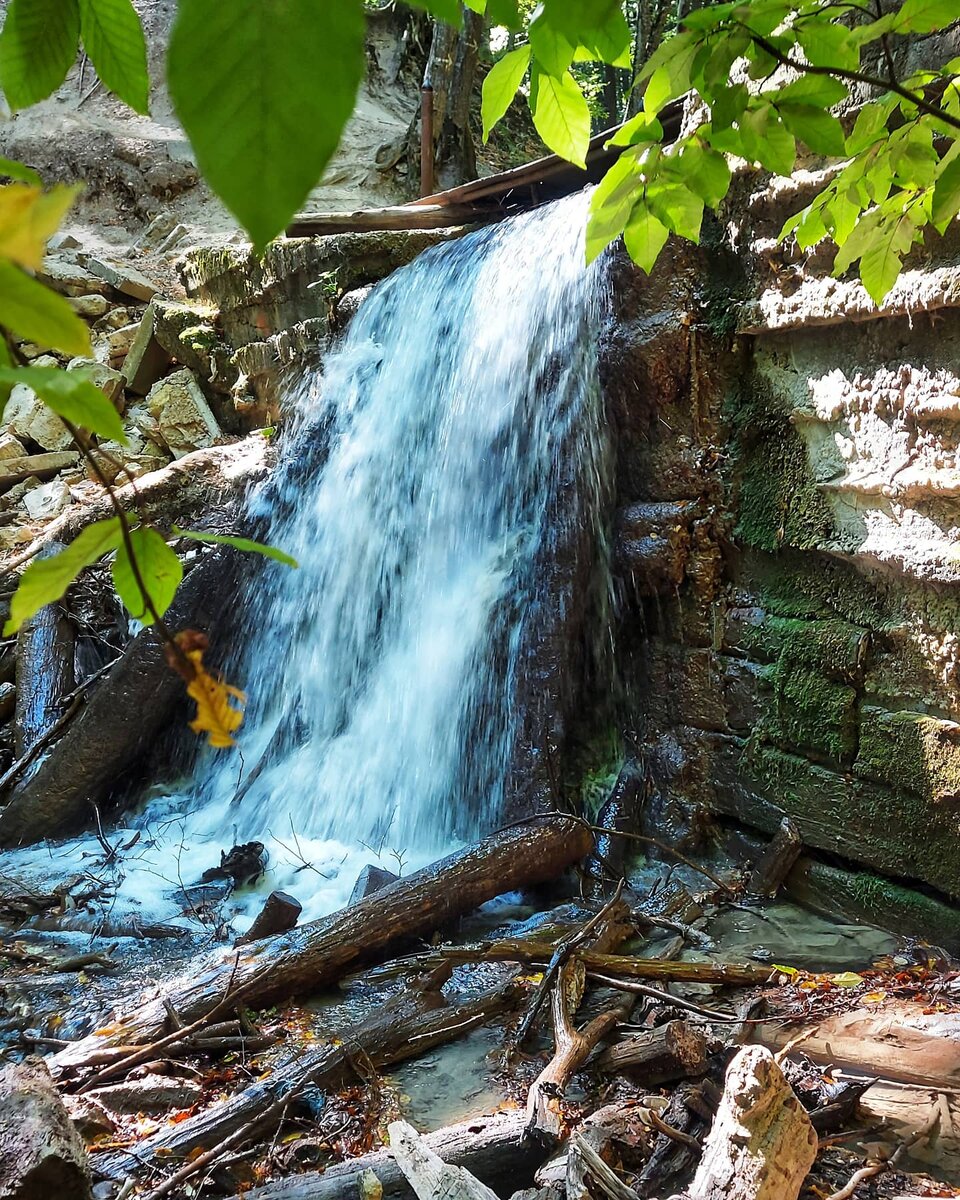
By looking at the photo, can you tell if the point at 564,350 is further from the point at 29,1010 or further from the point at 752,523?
the point at 29,1010

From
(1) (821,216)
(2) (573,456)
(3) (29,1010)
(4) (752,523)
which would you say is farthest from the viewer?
(2) (573,456)

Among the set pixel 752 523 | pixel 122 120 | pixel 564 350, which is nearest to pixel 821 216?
pixel 752 523

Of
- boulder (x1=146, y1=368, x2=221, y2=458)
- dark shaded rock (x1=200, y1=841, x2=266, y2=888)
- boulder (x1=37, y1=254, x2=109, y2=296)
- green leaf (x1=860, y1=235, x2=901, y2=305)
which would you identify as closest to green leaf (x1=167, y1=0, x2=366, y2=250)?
green leaf (x1=860, y1=235, x2=901, y2=305)

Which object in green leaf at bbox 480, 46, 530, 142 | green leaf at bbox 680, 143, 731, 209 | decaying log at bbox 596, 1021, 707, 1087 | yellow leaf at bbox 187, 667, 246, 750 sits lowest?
decaying log at bbox 596, 1021, 707, 1087

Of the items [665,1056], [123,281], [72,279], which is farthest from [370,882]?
[72,279]

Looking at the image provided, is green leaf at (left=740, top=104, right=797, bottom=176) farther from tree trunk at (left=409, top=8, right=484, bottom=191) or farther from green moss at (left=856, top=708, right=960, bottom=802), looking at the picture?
tree trunk at (left=409, top=8, right=484, bottom=191)

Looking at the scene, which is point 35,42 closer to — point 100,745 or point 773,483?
point 773,483

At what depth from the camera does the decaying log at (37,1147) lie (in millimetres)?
1546

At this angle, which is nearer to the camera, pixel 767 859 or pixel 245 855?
pixel 767 859

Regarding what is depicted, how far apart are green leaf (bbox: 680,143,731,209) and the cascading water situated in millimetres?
2948

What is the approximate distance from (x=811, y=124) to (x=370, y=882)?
296 centimetres

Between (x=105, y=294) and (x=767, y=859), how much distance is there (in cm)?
902

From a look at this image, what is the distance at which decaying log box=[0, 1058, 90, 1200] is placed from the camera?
1.55 metres

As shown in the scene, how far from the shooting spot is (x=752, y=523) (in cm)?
370
